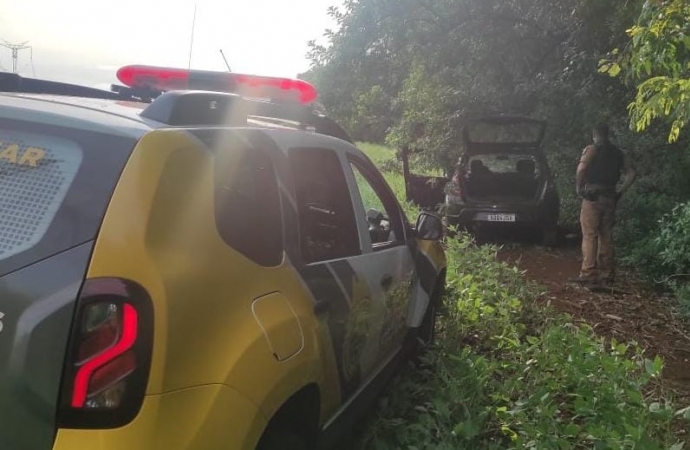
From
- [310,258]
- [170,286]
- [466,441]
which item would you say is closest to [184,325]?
[170,286]

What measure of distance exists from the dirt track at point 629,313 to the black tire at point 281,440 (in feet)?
9.83

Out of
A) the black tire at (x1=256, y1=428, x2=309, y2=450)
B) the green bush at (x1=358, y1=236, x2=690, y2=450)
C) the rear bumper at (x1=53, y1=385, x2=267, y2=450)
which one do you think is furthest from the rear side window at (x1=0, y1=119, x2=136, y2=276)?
the green bush at (x1=358, y1=236, x2=690, y2=450)

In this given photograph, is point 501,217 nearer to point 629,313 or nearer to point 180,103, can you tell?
point 629,313

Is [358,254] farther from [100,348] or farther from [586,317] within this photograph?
[586,317]

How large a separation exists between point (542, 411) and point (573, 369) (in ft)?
2.48

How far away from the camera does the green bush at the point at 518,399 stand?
3307mm

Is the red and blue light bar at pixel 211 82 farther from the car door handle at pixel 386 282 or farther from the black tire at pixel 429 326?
the black tire at pixel 429 326

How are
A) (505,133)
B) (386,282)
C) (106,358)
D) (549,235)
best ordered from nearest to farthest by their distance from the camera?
1. (106,358)
2. (386,282)
3. (549,235)
4. (505,133)

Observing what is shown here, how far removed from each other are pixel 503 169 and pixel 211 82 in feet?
26.3

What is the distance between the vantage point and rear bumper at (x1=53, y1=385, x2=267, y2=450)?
174 cm

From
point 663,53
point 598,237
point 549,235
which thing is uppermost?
point 663,53

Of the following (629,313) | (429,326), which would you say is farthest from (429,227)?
(629,313)

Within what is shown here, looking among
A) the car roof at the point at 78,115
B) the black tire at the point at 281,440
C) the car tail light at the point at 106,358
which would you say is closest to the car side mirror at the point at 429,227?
the black tire at the point at 281,440

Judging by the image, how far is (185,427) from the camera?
1.87 m
